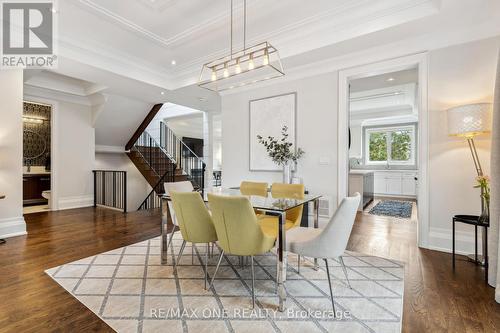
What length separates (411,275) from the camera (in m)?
2.45

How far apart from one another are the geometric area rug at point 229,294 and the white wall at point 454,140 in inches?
39.1

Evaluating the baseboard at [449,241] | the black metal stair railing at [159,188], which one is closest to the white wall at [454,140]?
the baseboard at [449,241]

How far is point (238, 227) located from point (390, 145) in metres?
8.39

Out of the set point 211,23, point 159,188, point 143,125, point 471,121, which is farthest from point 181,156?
point 471,121

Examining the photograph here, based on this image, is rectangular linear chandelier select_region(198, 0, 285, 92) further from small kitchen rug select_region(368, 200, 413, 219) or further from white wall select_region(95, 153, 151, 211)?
white wall select_region(95, 153, 151, 211)

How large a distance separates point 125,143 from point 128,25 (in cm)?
495

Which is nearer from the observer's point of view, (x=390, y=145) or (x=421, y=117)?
(x=421, y=117)

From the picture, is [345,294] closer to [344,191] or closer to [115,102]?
[344,191]

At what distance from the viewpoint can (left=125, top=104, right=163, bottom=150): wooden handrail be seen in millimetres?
6711

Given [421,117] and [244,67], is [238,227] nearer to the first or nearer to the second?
[244,67]

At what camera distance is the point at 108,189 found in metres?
6.55

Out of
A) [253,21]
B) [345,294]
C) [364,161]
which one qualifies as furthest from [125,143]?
[364,161]

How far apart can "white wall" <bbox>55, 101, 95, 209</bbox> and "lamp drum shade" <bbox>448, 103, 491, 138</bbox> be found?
24.4 feet

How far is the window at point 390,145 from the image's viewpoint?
8.24 meters
